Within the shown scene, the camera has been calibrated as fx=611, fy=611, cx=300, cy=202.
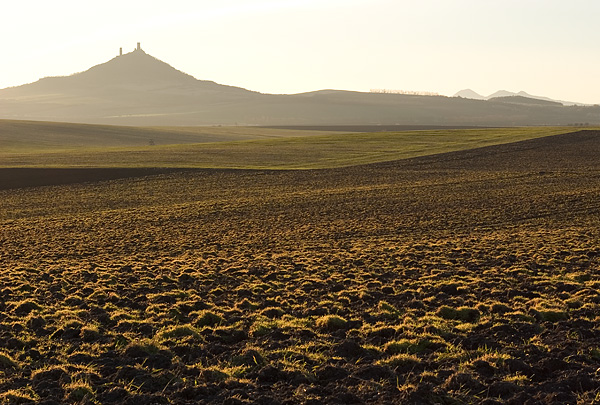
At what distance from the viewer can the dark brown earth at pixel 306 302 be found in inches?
421

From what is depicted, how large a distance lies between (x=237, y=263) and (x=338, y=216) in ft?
41.7

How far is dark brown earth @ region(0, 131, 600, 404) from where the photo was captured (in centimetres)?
1069

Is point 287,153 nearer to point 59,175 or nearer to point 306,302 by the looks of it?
point 59,175

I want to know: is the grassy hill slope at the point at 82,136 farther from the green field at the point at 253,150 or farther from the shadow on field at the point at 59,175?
the shadow on field at the point at 59,175

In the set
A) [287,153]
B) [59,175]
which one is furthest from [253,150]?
[59,175]

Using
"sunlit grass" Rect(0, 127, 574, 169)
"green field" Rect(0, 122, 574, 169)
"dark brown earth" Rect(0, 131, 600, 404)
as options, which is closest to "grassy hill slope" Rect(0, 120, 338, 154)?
"green field" Rect(0, 122, 574, 169)

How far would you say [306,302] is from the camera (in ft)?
53.7

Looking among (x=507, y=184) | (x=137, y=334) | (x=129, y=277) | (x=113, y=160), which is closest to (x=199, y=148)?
(x=113, y=160)

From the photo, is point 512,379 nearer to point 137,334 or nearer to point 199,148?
point 137,334

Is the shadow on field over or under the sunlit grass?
under

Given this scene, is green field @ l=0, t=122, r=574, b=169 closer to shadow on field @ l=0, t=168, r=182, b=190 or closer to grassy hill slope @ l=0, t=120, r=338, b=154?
grassy hill slope @ l=0, t=120, r=338, b=154

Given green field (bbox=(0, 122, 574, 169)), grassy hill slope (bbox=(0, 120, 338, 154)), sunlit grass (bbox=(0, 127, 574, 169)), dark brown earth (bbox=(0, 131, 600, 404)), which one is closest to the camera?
dark brown earth (bbox=(0, 131, 600, 404))

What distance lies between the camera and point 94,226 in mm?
32188

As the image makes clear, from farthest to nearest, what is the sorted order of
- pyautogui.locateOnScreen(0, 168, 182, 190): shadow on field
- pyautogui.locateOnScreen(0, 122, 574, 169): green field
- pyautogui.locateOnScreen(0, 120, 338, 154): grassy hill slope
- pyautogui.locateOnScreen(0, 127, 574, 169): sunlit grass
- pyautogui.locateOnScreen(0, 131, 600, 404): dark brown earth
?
pyautogui.locateOnScreen(0, 120, 338, 154): grassy hill slope < pyautogui.locateOnScreen(0, 122, 574, 169): green field < pyautogui.locateOnScreen(0, 127, 574, 169): sunlit grass < pyautogui.locateOnScreen(0, 168, 182, 190): shadow on field < pyautogui.locateOnScreen(0, 131, 600, 404): dark brown earth
